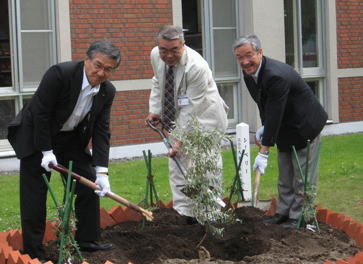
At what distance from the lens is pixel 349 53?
50.4 feet

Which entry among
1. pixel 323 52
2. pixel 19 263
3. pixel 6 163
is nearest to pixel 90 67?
pixel 19 263

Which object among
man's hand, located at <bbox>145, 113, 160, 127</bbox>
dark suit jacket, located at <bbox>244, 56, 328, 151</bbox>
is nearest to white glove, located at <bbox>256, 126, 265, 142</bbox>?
dark suit jacket, located at <bbox>244, 56, 328, 151</bbox>

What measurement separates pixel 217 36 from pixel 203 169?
25.5 ft

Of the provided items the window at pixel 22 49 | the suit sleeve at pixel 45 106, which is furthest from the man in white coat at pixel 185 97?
the window at pixel 22 49

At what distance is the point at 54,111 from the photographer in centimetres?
586

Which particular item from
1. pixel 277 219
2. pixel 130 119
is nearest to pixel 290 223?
pixel 277 219

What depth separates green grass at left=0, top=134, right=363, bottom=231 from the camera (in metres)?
8.59

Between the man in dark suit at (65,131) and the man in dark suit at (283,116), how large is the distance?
1258 millimetres

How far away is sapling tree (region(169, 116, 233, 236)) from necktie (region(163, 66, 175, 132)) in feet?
2.71

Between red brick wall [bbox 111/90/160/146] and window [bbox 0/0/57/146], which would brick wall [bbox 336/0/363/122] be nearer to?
red brick wall [bbox 111/90/160/146]

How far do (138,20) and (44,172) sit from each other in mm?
6808

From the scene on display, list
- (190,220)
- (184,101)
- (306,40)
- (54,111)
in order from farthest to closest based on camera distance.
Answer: (306,40), (190,220), (184,101), (54,111)

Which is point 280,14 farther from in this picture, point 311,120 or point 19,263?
point 19,263

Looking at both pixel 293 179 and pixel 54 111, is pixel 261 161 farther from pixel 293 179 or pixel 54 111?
pixel 54 111
